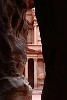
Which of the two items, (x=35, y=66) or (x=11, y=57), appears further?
(x=35, y=66)

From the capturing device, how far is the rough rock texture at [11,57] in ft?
33.1

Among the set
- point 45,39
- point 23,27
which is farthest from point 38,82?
point 45,39

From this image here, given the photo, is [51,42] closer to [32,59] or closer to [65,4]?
[65,4]

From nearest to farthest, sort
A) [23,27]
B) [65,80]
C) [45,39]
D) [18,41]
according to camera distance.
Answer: [65,80] < [45,39] < [18,41] < [23,27]

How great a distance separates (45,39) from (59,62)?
120 cm

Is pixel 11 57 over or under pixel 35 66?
over

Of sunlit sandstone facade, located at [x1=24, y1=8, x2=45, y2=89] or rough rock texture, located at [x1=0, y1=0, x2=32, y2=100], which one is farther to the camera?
sunlit sandstone facade, located at [x1=24, y1=8, x2=45, y2=89]

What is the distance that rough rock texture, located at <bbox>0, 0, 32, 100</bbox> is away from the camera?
1010cm

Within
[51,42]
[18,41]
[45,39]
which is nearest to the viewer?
[51,42]

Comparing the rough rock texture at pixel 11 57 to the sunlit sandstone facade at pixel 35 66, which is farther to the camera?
the sunlit sandstone facade at pixel 35 66

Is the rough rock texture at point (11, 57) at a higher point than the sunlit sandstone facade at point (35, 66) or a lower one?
higher

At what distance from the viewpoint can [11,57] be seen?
10930mm

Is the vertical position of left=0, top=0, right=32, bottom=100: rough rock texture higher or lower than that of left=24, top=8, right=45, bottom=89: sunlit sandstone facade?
higher

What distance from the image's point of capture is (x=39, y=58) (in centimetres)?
4250
